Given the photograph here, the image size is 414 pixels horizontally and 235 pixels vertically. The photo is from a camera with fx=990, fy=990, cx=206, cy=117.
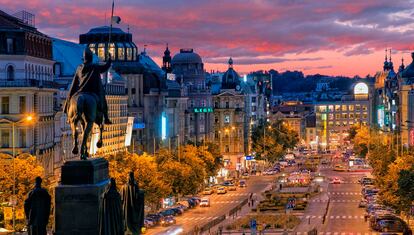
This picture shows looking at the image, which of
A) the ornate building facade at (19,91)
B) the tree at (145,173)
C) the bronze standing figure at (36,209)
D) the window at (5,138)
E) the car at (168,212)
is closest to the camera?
the bronze standing figure at (36,209)

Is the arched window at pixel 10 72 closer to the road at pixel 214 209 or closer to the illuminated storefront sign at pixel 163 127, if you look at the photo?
the road at pixel 214 209

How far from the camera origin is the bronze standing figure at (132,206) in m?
29.3

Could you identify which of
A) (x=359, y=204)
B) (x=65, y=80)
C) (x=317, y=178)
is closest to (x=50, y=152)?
(x=65, y=80)

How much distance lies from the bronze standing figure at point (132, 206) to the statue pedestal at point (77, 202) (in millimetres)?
2232

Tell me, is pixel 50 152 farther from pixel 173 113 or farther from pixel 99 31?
pixel 173 113

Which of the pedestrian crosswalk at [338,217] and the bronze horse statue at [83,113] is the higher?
the bronze horse statue at [83,113]

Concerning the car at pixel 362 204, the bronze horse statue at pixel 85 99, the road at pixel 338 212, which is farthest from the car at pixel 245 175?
the bronze horse statue at pixel 85 99

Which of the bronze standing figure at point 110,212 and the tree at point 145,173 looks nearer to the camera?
the bronze standing figure at point 110,212

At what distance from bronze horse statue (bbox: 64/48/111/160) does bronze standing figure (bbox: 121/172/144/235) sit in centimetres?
191

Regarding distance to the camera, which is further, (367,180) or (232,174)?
(232,174)

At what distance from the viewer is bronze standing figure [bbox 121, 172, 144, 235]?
96.2ft

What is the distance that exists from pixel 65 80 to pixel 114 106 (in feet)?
78.2

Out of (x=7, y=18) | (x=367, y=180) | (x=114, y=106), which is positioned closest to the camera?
(x=7, y=18)

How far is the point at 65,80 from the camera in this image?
124 metres
